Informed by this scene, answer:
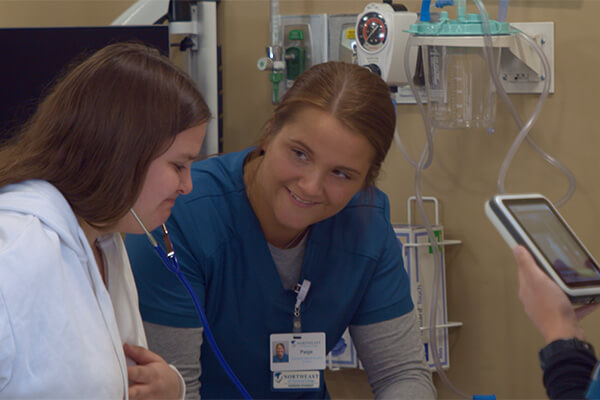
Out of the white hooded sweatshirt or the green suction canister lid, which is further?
the green suction canister lid

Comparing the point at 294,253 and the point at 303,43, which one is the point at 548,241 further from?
the point at 303,43

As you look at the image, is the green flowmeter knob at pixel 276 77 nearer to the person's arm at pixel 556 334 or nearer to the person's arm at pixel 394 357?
the person's arm at pixel 394 357

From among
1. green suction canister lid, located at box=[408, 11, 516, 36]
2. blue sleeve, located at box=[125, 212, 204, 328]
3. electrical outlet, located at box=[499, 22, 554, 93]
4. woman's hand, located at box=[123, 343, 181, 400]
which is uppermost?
green suction canister lid, located at box=[408, 11, 516, 36]

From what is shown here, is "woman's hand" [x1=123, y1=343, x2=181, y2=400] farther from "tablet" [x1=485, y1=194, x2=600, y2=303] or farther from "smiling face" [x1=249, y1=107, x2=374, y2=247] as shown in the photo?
"tablet" [x1=485, y1=194, x2=600, y2=303]

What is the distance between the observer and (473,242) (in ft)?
7.45

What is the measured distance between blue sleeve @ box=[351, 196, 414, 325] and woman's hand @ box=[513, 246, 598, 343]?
2.37ft

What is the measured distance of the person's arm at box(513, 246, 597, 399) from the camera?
78 centimetres

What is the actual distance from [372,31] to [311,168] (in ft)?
2.43

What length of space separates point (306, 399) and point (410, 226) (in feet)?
2.59

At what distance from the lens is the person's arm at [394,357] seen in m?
1.56

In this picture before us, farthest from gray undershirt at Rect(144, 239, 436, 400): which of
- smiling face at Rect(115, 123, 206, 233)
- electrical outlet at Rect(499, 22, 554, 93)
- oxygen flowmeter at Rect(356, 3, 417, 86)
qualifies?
electrical outlet at Rect(499, 22, 554, 93)

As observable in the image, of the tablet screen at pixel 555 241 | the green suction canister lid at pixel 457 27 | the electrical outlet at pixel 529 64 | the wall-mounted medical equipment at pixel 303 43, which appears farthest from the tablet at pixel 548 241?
the wall-mounted medical equipment at pixel 303 43

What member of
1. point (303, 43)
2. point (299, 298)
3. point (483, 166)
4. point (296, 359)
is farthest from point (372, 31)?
point (296, 359)

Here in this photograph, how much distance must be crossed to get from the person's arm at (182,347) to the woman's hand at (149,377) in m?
0.15
